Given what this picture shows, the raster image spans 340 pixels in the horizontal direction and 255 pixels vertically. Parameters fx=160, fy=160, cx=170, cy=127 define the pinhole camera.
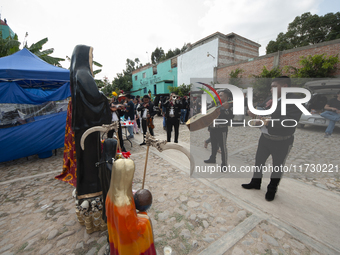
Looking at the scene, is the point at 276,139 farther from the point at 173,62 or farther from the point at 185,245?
the point at 173,62

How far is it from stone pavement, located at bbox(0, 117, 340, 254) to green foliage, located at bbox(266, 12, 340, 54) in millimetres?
29409

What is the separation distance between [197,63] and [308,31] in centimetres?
1927

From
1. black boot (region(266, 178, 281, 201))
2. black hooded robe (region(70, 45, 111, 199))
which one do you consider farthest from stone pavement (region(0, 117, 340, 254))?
black hooded robe (region(70, 45, 111, 199))

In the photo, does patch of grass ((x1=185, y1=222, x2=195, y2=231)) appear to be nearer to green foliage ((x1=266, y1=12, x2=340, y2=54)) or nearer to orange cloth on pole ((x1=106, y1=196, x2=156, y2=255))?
orange cloth on pole ((x1=106, y1=196, x2=156, y2=255))

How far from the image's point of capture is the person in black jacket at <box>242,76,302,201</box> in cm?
254

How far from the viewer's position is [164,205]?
110 inches

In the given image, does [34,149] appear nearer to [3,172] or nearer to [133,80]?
[3,172]

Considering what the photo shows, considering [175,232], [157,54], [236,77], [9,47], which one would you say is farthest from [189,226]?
[157,54]

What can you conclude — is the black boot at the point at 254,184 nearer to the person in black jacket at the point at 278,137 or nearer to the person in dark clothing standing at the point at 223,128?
the person in black jacket at the point at 278,137

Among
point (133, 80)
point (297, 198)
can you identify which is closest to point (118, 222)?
point (297, 198)

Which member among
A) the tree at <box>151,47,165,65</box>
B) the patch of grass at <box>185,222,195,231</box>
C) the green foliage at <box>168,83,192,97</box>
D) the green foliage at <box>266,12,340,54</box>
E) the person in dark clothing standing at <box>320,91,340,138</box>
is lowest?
the patch of grass at <box>185,222,195,231</box>

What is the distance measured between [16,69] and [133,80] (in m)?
33.4

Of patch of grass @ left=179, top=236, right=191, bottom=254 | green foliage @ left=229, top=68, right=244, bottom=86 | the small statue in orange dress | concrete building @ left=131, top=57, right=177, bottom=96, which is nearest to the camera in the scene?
the small statue in orange dress

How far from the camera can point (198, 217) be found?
8.17 feet
